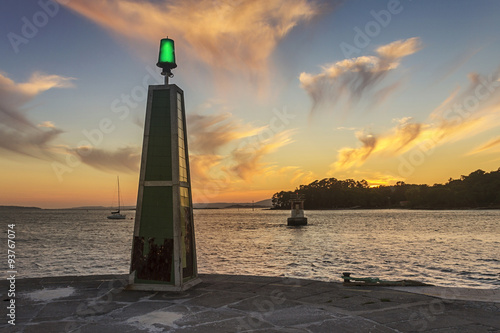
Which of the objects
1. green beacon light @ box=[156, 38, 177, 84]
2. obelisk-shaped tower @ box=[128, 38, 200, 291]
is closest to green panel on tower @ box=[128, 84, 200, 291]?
obelisk-shaped tower @ box=[128, 38, 200, 291]

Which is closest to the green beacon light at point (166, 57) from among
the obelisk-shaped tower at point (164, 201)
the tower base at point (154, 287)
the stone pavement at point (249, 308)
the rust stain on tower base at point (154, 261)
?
the obelisk-shaped tower at point (164, 201)

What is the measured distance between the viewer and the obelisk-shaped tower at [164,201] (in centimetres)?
1007

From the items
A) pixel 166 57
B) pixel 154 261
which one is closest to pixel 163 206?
pixel 154 261

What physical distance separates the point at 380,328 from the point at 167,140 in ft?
23.0

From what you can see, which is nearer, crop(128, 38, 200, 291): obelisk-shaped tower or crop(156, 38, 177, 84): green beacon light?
crop(128, 38, 200, 291): obelisk-shaped tower

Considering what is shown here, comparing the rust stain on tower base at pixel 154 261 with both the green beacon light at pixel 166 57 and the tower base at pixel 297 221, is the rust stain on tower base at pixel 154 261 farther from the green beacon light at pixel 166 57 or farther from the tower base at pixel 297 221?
the tower base at pixel 297 221

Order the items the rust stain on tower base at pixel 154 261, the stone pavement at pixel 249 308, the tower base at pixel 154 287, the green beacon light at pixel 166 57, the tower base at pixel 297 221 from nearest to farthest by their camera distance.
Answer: the stone pavement at pixel 249 308, the tower base at pixel 154 287, the rust stain on tower base at pixel 154 261, the green beacon light at pixel 166 57, the tower base at pixel 297 221

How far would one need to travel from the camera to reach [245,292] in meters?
9.70

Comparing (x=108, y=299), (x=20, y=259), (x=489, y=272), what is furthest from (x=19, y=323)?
(x=20, y=259)

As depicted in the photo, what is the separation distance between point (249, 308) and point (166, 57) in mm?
7241

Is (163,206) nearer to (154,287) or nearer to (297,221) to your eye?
(154,287)

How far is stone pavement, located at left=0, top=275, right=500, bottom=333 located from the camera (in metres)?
6.84

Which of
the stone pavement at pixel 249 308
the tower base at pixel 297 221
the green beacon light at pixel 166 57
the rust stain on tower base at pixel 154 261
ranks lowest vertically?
the tower base at pixel 297 221

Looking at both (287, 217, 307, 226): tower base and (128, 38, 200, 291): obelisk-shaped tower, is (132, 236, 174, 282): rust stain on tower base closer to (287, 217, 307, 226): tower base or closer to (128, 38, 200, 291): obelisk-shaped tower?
(128, 38, 200, 291): obelisk-shaped tower
